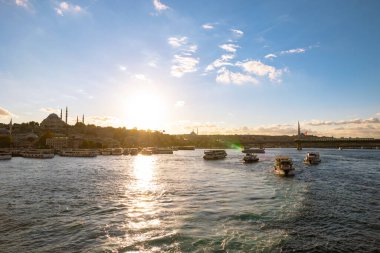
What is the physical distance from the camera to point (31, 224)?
28797 millimetres

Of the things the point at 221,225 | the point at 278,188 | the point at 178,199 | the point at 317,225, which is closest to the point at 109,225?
the point at 221,225

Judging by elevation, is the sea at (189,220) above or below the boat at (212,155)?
below

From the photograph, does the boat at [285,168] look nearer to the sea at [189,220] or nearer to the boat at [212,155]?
the sea at [189,220]

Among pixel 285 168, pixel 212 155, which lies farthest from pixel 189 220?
pixel 212 155

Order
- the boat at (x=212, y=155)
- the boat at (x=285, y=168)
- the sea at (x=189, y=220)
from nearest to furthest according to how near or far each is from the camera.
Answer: the sea at (x=189, y=220) → the boat at (x=285, y=168) → the boat at (x=212, y=155)

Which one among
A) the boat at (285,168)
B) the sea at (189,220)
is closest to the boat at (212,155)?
the boat at (285,168)

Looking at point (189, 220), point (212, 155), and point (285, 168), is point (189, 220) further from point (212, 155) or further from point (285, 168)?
point (212, 155)

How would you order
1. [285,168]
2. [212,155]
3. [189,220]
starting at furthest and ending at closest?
[212,155], [285,168], [189,220]

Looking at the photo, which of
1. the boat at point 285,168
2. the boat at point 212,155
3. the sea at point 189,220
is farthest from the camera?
the boat at point 212,155

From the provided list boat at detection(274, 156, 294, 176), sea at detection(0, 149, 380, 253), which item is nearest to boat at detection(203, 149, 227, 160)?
boat at detection(274, 156, 294, 176)

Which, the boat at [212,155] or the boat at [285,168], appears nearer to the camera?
the boat at [285,168]

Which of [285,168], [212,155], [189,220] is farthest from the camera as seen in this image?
[212,155]

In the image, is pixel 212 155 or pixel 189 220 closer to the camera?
pixel 189 220

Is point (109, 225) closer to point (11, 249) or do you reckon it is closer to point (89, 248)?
point (89, 248)
